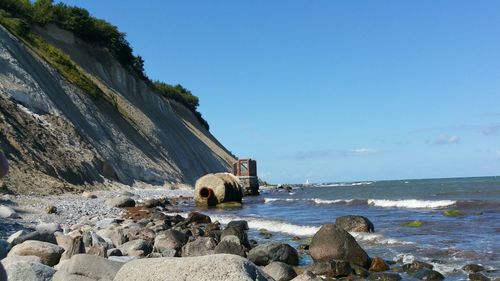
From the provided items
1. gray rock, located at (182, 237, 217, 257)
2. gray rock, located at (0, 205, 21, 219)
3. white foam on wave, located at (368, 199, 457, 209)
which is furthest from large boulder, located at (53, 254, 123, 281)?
white foam on wave, located at (368, 199, 457, 209)

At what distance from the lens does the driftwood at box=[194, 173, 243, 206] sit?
2752 cm

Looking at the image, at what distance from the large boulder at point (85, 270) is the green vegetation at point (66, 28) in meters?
35.9

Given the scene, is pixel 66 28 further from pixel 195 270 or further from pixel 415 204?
pixel 195 270

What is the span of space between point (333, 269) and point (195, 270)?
15.5 ft

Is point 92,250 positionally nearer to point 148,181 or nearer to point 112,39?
point 148,181

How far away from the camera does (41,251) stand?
26.6ft

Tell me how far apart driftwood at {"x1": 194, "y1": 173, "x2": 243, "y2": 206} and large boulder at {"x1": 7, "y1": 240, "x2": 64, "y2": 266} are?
18.9 metres

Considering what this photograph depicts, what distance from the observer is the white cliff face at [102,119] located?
29641mm

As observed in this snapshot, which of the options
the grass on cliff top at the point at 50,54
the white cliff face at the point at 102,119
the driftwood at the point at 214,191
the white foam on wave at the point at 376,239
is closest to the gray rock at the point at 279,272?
the white foam on wave at the point at 376,239

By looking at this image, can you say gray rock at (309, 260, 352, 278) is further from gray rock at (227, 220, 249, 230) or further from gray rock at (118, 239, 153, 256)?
gray rock at (227, 220, 249, 230)

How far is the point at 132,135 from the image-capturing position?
41938 mm

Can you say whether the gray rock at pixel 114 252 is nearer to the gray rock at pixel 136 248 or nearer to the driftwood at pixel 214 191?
the gray rock at pixel 136 248

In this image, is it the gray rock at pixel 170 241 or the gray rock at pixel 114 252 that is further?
the gray rock at pixel 170 241

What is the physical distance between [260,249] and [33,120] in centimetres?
2218
